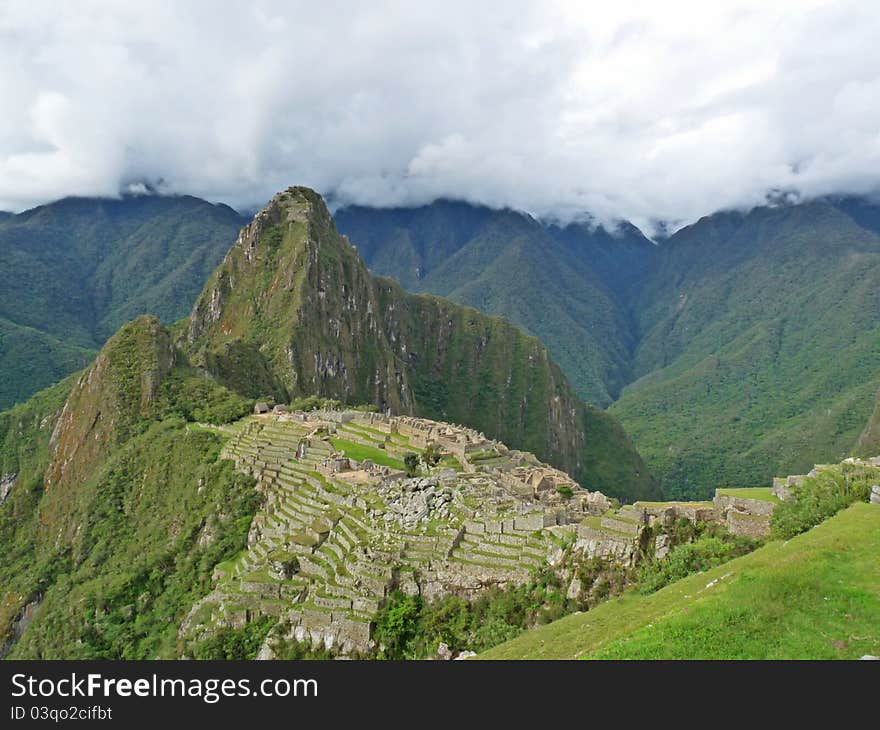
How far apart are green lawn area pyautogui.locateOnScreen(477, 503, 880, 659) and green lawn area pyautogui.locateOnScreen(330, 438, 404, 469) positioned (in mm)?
34012

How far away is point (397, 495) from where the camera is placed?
38.4m

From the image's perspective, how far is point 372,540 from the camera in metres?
34.6

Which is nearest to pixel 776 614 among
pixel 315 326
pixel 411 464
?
pixel 411 464

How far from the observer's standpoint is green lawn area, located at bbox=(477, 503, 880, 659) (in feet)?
49.9

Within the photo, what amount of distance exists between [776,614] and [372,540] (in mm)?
22003

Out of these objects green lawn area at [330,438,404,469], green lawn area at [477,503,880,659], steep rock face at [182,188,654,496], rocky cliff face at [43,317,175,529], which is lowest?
green lawn area at [477,503,880,659]

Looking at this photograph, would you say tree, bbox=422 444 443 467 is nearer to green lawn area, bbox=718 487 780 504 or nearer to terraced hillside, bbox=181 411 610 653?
terraced hillside, bbox=181 411 610 653

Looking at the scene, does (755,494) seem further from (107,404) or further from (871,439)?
(871,439)

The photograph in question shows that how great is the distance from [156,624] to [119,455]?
41.3 m

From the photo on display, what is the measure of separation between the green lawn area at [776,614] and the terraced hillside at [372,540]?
1025 cm

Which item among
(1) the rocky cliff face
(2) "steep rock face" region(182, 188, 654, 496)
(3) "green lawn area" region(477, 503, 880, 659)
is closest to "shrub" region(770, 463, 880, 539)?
(3) "green lawn area" region(477, 503, 880, 659)

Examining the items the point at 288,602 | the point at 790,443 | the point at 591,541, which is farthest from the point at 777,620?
the point at 790,443

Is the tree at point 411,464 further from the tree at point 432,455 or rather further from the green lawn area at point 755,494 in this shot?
the green lawn area at point 755,494
